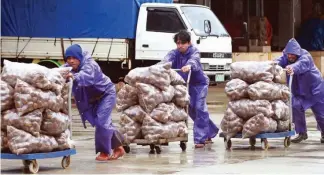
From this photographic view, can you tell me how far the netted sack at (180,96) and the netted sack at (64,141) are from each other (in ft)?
9.00

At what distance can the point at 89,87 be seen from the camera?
13.7 m

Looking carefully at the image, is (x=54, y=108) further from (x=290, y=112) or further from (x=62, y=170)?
(x=290, y=112)

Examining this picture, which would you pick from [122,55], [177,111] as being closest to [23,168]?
[177,111]

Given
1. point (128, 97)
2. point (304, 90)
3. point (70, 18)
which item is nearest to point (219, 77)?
point (70, 18)

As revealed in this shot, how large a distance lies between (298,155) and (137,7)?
13226 millimetres

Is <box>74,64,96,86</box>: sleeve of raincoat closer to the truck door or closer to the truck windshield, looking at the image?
the truck door

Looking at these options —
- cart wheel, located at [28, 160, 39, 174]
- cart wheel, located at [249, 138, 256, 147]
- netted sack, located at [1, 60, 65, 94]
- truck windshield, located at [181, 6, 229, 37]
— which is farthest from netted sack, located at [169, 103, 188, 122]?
truck windshield, located at [181, 6, 229, 37]

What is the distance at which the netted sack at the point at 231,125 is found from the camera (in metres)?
15.6

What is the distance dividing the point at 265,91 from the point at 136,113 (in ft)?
6.63

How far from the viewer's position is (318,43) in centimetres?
3825

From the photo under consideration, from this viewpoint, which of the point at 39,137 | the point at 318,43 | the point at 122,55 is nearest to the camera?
the point at 39,137

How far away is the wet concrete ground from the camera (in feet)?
42.0

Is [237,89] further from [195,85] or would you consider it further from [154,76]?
[154,76]

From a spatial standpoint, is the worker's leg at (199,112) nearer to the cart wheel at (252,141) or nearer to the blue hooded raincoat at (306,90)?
the cart wheel at (252,141)
